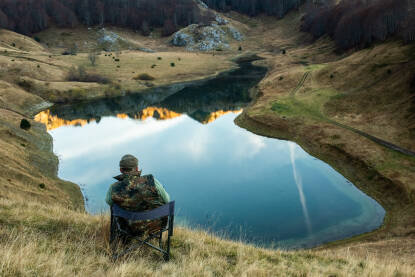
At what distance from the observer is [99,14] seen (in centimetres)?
17588

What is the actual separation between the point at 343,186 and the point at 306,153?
1009 cm

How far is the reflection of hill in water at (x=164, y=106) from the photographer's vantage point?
211ft

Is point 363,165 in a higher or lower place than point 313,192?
higher

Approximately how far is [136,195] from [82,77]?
86.5 metres

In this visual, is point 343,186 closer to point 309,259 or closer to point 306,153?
point 306,153

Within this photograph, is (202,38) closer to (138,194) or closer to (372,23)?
(372,23)

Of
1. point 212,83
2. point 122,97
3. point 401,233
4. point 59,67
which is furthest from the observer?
point 212,83

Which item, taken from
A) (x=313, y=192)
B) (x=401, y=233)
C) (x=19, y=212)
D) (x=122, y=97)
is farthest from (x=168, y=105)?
(x=19, y=212)

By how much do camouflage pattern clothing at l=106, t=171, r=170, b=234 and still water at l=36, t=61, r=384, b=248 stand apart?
12.1 metres

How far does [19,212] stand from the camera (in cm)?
1051

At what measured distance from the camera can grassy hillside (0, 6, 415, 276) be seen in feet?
26.3

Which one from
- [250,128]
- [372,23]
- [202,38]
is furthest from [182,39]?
[250,128]

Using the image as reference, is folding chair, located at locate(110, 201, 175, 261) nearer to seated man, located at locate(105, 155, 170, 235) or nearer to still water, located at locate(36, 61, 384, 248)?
seated man, located at locate(105, 155, 170, 235)

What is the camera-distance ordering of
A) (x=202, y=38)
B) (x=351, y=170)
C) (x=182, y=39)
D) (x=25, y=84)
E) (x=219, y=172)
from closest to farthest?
(x=351, y=170)
(x=219, y=172)
(x=25, y=84)
(x=202, y=38)
(x=182, y=39)
